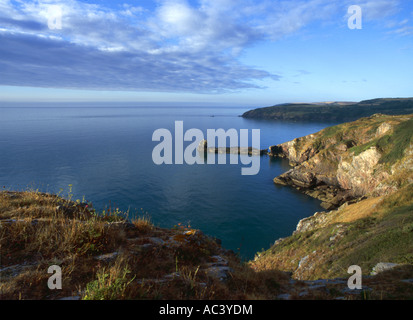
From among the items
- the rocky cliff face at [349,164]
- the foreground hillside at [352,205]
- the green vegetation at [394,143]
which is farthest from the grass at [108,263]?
the green vegetation at [394,143]

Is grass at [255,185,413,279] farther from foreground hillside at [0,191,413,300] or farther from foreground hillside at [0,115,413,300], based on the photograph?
foreground hillside at [0,191,413,300]

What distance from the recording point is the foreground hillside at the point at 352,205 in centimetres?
1457

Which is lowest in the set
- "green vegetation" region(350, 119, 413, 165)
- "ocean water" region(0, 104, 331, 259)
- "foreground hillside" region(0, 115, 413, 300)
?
"ocean water" region(0, 104, 331, 259)

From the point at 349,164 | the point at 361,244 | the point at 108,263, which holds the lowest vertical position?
the point at 361,244

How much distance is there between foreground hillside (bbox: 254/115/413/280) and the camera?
14.6 meters

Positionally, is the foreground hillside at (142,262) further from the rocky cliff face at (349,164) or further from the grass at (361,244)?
the rocky cliff face at (349,164)

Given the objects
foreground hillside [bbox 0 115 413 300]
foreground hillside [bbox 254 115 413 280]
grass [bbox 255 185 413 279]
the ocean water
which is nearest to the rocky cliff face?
foreground hillside [bbox 254 115 413 280]

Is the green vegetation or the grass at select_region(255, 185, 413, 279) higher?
the green vegetation

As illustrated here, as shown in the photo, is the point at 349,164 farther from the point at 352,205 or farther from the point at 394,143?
the point at 352,205

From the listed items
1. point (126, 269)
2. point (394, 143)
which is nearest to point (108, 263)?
point (126, 269)

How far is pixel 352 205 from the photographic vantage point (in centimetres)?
3019

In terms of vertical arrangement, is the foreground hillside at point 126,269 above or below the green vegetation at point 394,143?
below
